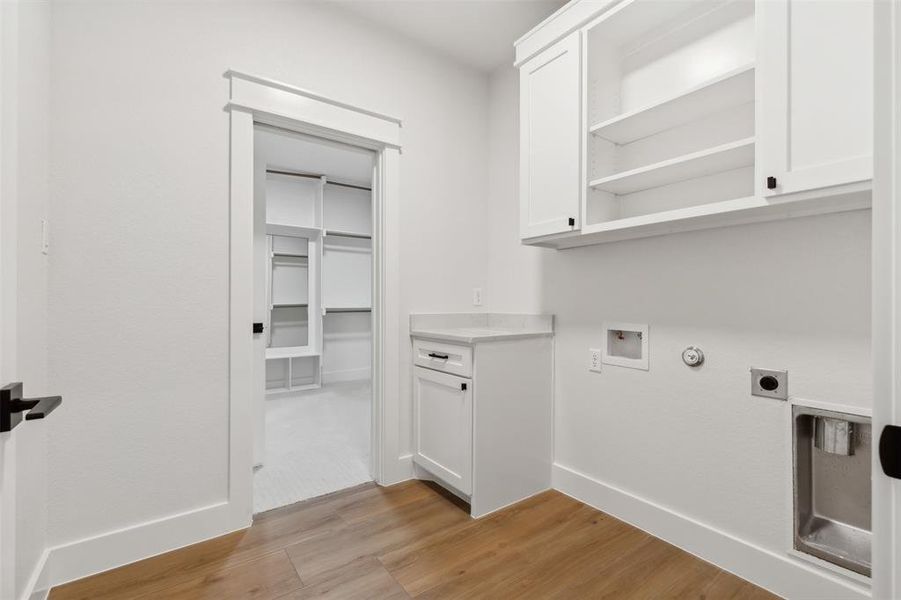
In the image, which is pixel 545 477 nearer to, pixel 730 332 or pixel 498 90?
pixel 730 332

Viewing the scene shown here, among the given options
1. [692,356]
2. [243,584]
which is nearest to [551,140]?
[692,356]

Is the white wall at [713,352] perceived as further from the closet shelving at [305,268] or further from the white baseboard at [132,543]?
the closet shelving at [305,268]

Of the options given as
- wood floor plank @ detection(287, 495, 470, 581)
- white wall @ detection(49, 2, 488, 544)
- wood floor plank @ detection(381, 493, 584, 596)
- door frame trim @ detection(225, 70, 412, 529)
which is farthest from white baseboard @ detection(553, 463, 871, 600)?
white wall @ detection(49, 2, 488, 544)

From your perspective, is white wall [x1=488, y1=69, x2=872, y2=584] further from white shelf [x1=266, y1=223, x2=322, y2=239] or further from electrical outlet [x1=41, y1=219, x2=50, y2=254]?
white shelf [x1=266, y1=223, x2=322, y2=239]

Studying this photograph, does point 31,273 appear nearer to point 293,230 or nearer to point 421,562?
point 421,562

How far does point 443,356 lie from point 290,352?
320cm

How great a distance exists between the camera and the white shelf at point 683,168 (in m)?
1.48

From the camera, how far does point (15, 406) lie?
2.51 feet

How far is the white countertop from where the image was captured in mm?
2176

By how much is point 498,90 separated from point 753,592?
299 cm

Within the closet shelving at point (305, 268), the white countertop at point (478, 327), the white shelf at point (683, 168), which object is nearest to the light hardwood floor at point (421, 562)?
the white countertop at point (478, 327)

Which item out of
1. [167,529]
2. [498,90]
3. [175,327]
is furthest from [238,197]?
[498,90]

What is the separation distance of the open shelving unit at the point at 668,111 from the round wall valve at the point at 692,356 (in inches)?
23.6

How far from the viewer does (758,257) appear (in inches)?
63.9
